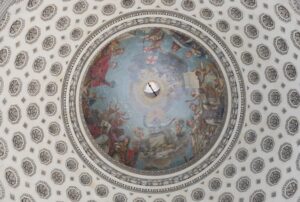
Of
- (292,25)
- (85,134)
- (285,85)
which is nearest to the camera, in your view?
(292,25)

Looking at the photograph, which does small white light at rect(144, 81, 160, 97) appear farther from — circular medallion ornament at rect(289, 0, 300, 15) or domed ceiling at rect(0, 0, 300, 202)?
circular medallion ornament at rect(289, 0, 300, 15)

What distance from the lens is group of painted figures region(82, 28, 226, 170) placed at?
83.8 feet

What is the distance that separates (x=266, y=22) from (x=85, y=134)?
340 inches

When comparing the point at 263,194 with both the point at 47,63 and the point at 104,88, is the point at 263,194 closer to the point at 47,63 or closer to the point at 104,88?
the point at 104,88

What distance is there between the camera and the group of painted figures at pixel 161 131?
25531 mm

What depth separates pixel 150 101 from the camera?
26672mm

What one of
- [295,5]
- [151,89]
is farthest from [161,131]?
[295,5]

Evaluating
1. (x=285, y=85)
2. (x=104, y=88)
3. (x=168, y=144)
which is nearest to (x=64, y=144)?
(x=104, y=88)

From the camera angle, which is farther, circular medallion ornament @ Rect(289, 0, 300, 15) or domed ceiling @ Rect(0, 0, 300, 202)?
domed ceiling @ Rect(0, 0, 300, 202)

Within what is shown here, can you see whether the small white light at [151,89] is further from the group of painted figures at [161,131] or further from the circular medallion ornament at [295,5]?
the circular medallion ornament at [295,5]

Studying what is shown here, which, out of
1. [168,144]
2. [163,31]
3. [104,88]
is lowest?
[168,144]

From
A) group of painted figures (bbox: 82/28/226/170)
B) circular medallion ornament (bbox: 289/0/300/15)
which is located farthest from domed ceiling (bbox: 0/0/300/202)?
circular medallion ornament (bbox: 289/0/300/15)

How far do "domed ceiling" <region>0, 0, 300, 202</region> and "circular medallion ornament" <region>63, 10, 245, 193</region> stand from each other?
4 centimetres

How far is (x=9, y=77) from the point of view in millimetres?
23344
